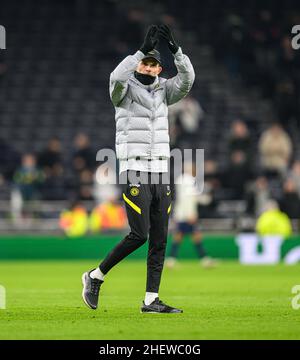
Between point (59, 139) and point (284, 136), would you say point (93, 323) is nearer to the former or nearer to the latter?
point (284, 136)

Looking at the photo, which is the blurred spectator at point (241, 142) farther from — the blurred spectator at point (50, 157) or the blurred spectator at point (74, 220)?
the blurred spectator at point (50, 157)

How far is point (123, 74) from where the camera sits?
10602mm

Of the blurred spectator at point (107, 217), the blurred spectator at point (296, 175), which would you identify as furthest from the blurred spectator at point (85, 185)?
the blurred spectator at point (296, 175)

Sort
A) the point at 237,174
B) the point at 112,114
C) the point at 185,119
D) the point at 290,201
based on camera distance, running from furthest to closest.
Answer: 1. the point at 112,114
2. the point at 185,119
3. the point at 237,174
4. the point at 290,201

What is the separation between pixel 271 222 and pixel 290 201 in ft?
A: 2.48

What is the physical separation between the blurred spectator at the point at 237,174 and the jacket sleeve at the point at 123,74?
1355cm

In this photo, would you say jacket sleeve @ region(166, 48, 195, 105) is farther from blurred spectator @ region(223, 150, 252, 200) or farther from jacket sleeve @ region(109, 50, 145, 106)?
blurred spectator @ region(223, 150, 252, 200)

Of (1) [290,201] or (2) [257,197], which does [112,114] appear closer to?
(2) [257,197]

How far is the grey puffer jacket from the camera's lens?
1079 cm

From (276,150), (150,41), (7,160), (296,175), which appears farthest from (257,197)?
(150,41)

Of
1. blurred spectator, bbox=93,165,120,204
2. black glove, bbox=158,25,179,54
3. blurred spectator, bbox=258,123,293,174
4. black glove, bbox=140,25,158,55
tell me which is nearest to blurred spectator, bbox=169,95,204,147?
blurred spectator, bbox=258,123,293,174

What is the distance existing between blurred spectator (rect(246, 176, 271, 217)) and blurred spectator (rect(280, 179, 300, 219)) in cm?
42

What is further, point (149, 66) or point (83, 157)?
point (83, 157)
